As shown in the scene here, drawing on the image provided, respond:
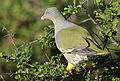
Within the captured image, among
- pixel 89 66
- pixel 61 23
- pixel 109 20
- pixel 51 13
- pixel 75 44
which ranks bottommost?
pixel 89 66

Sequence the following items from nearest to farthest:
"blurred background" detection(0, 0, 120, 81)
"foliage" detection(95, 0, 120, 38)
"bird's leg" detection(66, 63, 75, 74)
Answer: "foliage" detection(95, 0, 120, 38) → "bird's leg" detection(66, 63, 75, 74) → "blurred background" detection(0, 0, 120, 81)

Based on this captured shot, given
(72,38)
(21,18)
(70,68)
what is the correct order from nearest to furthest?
(70,68), (72,38), (21,18)

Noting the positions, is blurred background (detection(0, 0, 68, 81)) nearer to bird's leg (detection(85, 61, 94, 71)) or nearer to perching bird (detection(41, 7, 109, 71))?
perching bird (detection(41, 7, 109, 71))

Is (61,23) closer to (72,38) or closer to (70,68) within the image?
(72,38)

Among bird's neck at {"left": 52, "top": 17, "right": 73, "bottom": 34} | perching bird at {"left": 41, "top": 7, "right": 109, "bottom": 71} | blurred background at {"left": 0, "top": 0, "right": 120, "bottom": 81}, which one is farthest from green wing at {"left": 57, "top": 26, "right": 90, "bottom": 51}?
blurred background at {"left": 0, "top": 0, "right": 120, "bottom": 81}

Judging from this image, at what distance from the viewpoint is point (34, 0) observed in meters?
7.00

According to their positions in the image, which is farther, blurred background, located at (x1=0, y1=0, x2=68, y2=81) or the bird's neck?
blurred background, located at (x1=0, y1=0, x2=68, y2=81)

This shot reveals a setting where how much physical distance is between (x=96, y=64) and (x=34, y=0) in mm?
3288

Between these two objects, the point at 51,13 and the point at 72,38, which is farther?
the point at 51,13

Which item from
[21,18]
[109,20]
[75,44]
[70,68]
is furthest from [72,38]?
[21,18]

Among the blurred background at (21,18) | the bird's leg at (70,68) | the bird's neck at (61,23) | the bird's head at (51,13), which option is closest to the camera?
the bird's leg at (70,68)

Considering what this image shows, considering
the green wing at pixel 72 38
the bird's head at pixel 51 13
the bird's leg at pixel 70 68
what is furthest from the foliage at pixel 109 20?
the bird's head at pixel 51 13

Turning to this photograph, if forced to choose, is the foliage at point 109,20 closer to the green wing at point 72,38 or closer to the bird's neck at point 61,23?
the green wing at point 72,38

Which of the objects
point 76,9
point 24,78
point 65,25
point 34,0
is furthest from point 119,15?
point 34,0
